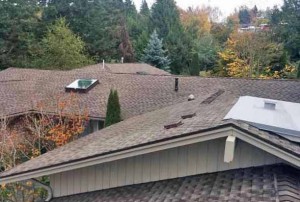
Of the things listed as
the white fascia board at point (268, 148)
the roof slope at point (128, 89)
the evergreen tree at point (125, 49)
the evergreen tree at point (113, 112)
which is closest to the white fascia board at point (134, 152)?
the white fascia board at point (268, 148)

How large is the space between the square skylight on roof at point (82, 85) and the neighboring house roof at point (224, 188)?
1261 centimetres

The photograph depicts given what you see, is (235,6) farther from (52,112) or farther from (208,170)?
(208,170)

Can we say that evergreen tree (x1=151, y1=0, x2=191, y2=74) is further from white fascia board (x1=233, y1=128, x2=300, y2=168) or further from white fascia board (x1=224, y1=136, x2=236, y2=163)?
white fascia board (x1=224, y1=136, x2=236, y2=163)

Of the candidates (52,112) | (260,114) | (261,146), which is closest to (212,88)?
(52,112)

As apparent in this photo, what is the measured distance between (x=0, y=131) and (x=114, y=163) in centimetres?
A: 794

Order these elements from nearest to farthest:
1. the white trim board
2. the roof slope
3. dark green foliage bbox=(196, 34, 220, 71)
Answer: the white trim board → the roof slope → dark green foliage bbox=(196, 34, 220, 71)

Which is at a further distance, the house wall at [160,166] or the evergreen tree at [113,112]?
the evergreen tree at [113,112]

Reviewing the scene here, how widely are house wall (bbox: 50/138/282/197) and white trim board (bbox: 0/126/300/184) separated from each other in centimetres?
57

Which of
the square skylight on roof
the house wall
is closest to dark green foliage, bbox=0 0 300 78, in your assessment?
the square skylight on roof

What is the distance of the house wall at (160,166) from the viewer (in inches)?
236

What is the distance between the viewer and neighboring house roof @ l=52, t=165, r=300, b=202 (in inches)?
192

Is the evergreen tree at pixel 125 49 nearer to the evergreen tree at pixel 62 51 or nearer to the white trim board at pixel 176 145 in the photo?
the evergreen tree at pixel 62 51

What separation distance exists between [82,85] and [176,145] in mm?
14359

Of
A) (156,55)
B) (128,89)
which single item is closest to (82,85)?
(128,89)
